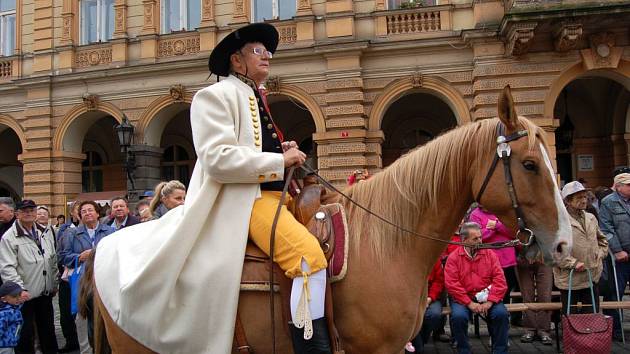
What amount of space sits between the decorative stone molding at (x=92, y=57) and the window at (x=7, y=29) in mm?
3171

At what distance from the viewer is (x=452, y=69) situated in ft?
46.1

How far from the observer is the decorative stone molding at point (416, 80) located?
14.1 meters

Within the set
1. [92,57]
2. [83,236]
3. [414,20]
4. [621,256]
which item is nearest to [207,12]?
[92,57]

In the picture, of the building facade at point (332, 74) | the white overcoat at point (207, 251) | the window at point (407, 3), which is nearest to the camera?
the white overcoat at point (207, 251)

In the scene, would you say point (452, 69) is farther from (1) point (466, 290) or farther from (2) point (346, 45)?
(1) point (466, 290)

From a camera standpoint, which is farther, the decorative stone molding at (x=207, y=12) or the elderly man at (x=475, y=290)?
the decorative stone molding at (x=207, y=12)

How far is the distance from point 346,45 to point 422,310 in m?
11.9

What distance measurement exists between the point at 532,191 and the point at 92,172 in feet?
64.5

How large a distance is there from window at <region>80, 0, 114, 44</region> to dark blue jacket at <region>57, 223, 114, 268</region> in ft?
37.6

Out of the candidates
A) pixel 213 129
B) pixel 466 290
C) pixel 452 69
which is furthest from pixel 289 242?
pixel 452 69

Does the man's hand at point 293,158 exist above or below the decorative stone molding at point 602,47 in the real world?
below

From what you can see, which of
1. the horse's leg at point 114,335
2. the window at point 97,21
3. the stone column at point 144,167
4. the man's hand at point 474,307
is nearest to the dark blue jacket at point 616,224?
the man's hand at point 474,307

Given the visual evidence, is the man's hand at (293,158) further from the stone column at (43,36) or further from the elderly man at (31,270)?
the stone column at (43,36)

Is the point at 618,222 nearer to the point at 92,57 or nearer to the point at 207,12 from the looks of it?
the point at 207,12
